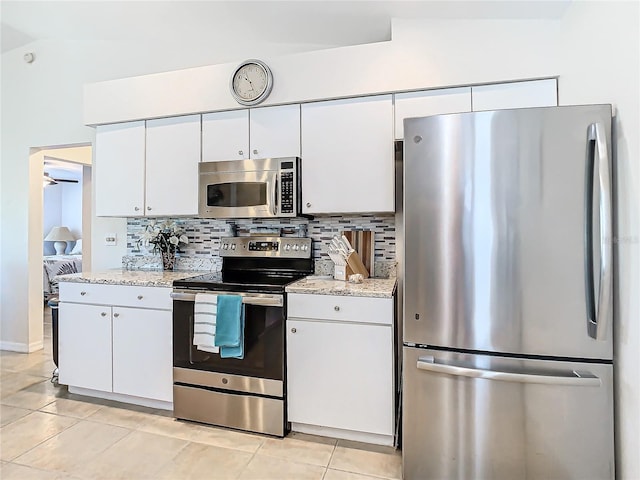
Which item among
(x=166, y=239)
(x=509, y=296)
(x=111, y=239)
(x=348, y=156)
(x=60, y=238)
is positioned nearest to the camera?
(x=509, y=296)

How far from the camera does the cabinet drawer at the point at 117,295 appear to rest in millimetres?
2482

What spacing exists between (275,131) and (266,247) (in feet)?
2.75

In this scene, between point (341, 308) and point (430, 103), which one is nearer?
point (341, 308)

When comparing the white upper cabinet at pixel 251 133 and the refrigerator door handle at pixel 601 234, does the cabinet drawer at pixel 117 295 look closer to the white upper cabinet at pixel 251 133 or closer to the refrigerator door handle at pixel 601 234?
the white upper cabinet at pixel 251 133

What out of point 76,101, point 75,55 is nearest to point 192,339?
point 76,101

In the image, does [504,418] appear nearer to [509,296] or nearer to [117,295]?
[509,296]

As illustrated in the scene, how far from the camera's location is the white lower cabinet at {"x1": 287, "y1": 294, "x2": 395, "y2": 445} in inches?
80.7

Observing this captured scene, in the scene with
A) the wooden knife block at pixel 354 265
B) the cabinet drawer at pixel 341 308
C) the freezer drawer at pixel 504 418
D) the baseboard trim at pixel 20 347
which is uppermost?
the wooden knife block at pixel 354 265

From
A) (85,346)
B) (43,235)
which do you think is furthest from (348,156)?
(43,235)

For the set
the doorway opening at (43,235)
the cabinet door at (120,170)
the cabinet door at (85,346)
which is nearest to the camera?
the cabinet door at (85,346)

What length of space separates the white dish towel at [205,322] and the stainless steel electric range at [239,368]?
0.06 m

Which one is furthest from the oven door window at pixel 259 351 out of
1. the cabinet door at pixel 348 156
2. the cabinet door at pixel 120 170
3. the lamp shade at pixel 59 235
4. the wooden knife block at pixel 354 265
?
the lamp shade at pixel 59 235

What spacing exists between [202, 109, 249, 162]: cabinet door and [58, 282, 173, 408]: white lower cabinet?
1.01 metres

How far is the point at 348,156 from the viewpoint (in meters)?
2.41
